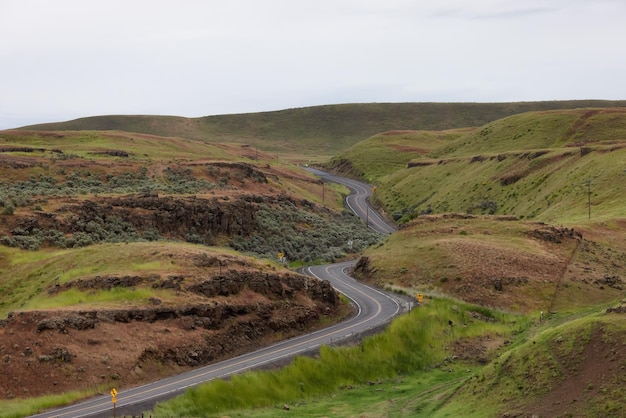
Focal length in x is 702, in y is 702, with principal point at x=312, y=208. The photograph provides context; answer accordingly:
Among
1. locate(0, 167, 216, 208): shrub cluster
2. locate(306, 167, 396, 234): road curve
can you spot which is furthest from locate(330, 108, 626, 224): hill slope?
locate(0, 167, 216, 208): shrub cluster

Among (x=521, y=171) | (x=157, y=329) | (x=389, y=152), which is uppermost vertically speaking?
(x=389, y=152)

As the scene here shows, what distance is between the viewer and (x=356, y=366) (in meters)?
38.4

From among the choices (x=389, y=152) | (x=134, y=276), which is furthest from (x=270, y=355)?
(x=389, y=152)

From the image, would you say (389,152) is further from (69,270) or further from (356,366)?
(356,366)

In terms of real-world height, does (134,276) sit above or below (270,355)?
above

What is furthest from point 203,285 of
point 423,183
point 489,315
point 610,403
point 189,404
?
point 423,183

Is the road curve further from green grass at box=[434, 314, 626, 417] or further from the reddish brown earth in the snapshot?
green grass at box=[434, 314, 626, 417]

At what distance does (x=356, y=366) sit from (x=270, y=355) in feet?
15.6

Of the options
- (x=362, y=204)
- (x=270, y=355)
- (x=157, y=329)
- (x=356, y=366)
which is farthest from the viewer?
(x=362, y=204)

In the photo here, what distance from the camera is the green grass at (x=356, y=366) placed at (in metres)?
31.7

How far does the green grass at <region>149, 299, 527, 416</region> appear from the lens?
3169 centimetres

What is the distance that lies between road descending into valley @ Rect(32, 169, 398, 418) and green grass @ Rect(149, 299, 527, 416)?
115 cm

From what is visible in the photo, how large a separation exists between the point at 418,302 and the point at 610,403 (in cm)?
2550

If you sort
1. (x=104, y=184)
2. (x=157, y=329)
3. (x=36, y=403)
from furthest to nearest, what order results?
(x=104, y=184) → (x=157, y=329) → (x=36, y=403)
